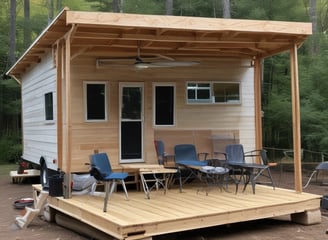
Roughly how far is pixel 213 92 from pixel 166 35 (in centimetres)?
215

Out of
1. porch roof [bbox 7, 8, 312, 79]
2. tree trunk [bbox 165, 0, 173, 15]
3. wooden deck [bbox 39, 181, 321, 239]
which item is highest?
tree trunk [bbox 165, 0, 173, 15]

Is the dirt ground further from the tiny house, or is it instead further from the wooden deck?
the tiny house

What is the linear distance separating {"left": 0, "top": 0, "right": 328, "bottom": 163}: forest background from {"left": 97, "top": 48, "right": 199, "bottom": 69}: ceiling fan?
5621 mm

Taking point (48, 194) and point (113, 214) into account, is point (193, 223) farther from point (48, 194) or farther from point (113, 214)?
point (48, 194)

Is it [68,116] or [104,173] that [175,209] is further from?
[68,116]

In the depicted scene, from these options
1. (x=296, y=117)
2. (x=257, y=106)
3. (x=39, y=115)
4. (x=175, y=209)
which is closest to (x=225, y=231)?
(x=175, y=209)

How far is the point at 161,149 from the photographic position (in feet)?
26.5

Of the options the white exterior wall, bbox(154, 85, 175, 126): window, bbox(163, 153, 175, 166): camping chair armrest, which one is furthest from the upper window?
the white exterior wall

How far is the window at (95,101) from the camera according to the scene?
8047mm

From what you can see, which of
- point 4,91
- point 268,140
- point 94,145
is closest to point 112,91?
point 94,145

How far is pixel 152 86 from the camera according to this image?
8500 mm

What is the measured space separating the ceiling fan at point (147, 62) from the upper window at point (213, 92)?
0.58 meters

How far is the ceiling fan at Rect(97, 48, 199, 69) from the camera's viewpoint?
8008 mm

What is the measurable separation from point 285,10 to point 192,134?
9137 millimetres
